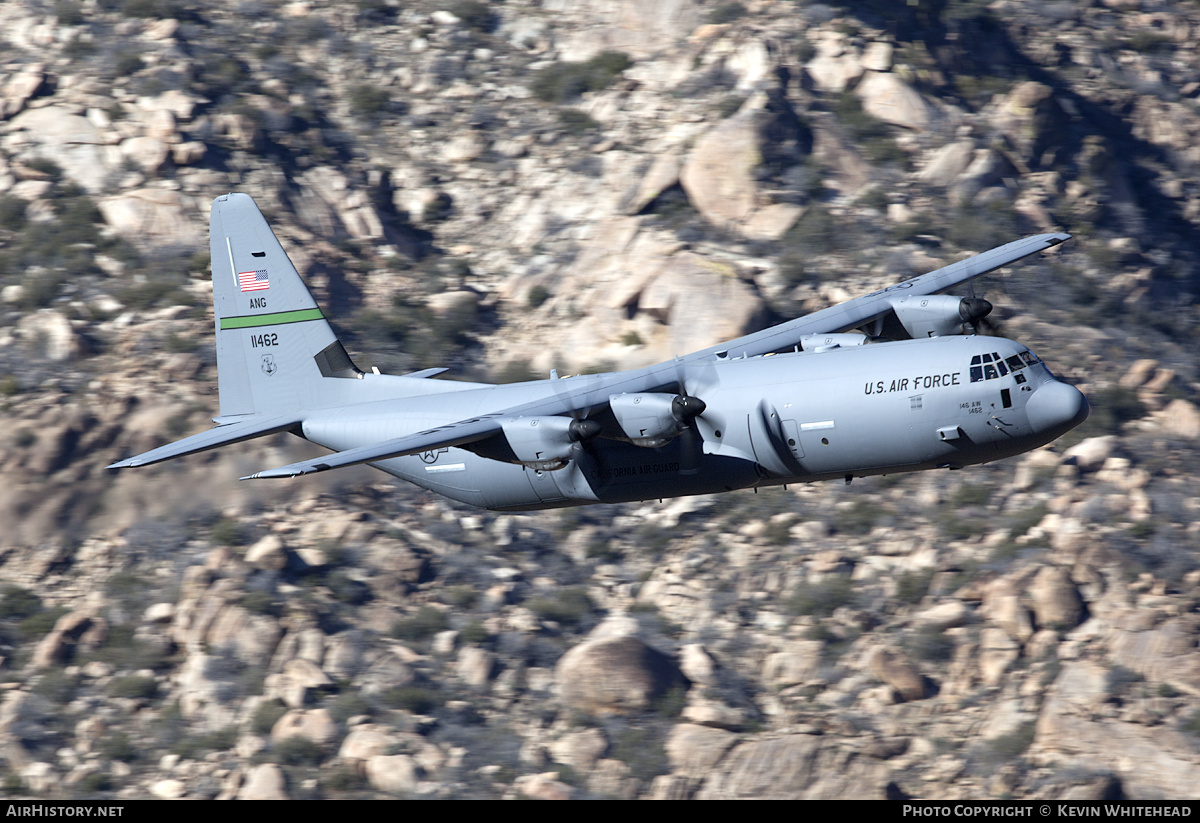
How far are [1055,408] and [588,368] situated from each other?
20.1 meters

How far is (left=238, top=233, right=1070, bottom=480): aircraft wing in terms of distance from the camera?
24344mm

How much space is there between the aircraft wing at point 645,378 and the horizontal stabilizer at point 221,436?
1.27 feet

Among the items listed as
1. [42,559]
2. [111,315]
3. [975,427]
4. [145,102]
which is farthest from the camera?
[145,102]

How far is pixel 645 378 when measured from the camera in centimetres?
2623

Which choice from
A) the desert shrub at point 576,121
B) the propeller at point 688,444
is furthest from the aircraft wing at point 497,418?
the desert shrub at point 576,121

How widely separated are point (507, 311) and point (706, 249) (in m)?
Result: 7.10

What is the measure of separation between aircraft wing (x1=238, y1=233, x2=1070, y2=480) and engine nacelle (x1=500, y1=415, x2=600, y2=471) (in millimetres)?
315

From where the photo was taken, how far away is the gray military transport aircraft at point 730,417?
24594 millimetres

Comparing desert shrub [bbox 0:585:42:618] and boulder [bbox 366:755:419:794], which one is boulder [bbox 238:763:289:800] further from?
desert shrub [bbox 0:585:42:618]

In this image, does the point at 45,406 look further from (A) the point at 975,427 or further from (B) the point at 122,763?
(A) the point at 975,427

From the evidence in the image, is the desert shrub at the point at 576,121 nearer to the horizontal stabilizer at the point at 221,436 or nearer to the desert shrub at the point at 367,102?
the desert shrub at the point at 367,102

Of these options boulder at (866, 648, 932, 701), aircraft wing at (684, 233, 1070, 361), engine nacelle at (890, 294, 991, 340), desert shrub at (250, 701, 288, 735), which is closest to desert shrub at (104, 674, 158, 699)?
desert shrub at (250, 701, 288, 735)
